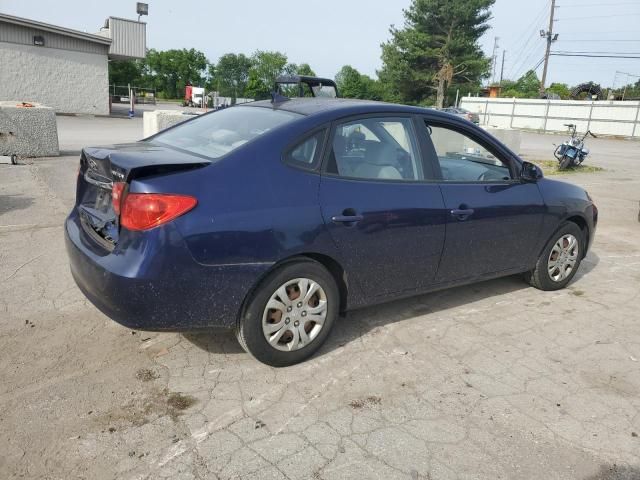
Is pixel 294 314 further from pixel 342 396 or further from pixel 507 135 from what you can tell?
pixel 507 135

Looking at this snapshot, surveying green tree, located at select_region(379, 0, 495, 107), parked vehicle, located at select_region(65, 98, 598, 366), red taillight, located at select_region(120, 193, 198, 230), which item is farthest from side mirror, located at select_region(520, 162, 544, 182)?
green tree, located at select_region(379, 0, 495, 107)

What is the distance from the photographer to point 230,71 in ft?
264

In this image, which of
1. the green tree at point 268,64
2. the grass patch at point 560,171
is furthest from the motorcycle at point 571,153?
the green tree at point 268,64

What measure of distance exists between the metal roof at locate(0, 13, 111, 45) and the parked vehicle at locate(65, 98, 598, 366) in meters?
25.5

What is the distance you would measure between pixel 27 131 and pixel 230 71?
74.3 meters

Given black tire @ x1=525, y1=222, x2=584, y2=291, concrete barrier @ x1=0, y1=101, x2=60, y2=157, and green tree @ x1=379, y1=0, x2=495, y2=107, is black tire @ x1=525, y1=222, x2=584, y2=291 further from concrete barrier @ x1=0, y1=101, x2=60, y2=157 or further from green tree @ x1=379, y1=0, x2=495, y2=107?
green tree @ x1=379, y1=0, x2=495, y2=107

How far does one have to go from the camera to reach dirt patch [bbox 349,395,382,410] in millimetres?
2973

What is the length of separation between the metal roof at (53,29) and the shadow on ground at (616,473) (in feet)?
93.8

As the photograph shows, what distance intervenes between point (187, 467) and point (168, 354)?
3.69 ft

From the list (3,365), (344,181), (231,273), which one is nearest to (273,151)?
(344,181)

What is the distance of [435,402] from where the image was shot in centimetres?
305

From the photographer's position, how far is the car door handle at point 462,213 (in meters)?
3.86

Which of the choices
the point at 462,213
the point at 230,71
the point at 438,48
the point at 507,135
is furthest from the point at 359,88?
the point at 462,213

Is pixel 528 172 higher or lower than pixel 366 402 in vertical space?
higher
